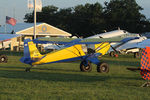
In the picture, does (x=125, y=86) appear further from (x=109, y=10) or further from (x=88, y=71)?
(x=109, y=10)

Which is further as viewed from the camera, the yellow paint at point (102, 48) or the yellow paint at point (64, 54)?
the yellow paint at point (102, 48)

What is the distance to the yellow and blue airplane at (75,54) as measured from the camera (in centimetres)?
1678

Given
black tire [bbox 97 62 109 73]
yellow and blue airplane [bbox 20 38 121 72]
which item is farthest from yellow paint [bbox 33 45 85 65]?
black tire [bbox 97 62 109 73]

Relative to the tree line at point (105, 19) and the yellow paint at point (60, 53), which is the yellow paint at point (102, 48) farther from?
the tree line at point (105, 19)

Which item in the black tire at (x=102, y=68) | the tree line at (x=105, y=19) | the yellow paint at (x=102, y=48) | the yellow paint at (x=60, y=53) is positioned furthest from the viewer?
the tree line at (x=105, y=19)

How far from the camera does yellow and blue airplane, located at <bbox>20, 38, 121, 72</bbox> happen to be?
16.8m

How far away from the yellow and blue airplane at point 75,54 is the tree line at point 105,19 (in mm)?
50273

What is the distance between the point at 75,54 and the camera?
1797 centimetres

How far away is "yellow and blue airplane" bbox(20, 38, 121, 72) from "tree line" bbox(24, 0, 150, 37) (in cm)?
5027

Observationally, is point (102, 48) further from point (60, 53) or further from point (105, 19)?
point (105, 19)

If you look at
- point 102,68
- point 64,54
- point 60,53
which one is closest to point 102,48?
point 102,68

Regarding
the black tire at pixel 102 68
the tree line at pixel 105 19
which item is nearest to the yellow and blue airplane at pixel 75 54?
the black tire at pixel 102 68

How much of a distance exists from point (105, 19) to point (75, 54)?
59.0 metres

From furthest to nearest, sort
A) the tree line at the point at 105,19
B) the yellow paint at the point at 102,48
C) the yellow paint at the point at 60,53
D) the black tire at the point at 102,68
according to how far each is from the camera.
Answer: the tree line at the point at 105,19, the yellow paint at the point at 102,48, the black tire at the point at 102,68, the yellow paint at the point at 60,53
